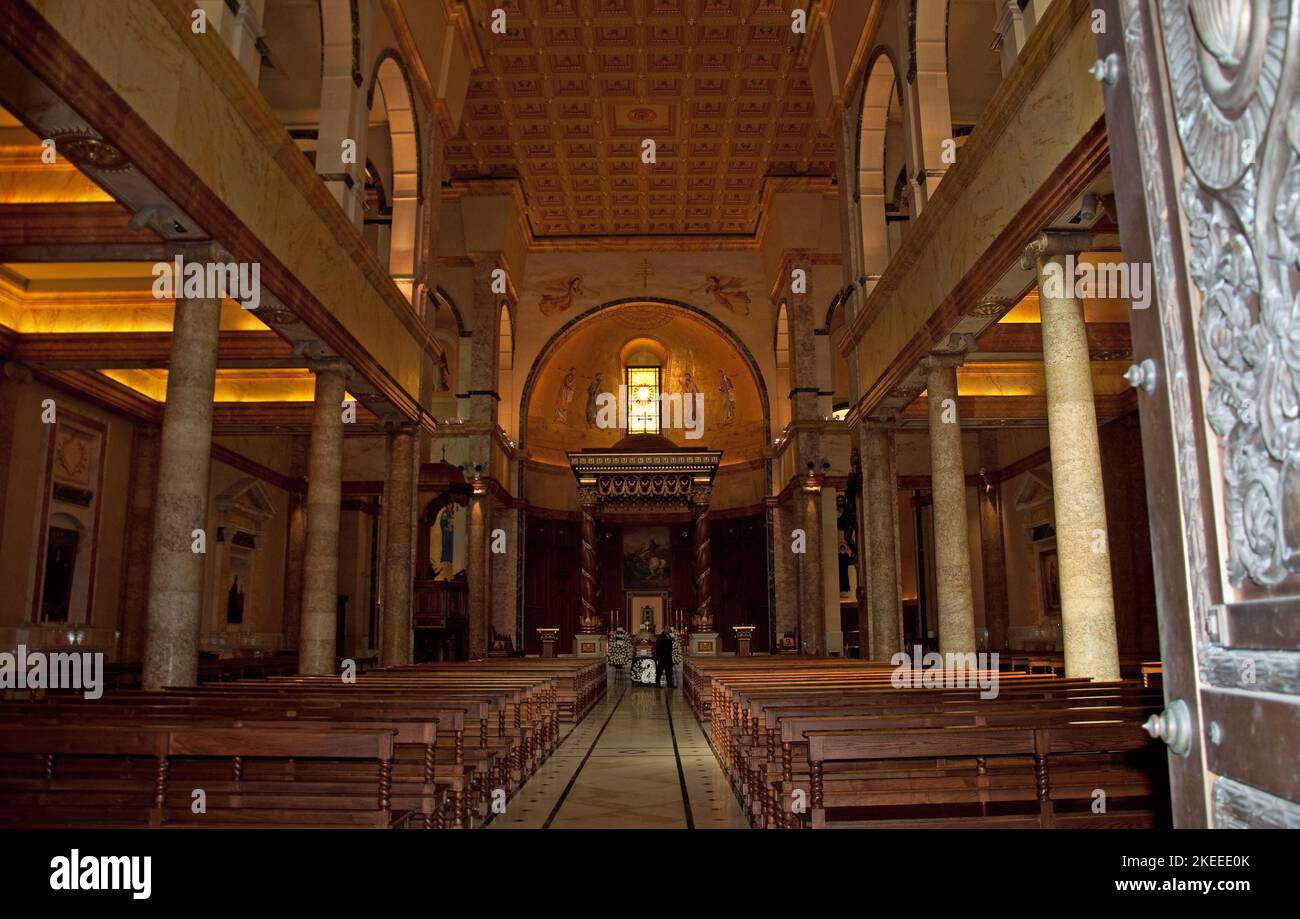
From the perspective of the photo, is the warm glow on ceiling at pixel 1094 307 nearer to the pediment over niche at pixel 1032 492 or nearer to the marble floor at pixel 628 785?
the pediment over niche at pixel 1032 492

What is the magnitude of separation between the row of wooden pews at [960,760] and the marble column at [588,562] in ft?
50.3

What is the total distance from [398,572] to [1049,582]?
1302 centimetres

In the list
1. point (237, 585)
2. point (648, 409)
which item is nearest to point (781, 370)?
point (648, 409)

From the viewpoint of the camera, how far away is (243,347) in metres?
12.4

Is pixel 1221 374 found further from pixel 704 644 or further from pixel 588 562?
pixel 588 562

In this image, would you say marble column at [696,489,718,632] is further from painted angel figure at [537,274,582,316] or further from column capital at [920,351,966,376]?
column capital at [920,351,966,376]

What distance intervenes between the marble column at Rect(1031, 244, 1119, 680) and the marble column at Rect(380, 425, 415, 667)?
9.89m

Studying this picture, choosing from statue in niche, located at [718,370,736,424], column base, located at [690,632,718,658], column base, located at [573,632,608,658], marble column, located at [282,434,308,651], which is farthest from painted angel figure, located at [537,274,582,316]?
column base, located at [690,632,718,658]

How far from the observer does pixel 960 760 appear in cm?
593

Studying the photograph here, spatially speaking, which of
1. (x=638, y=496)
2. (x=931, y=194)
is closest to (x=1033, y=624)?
(x=638, y=496)

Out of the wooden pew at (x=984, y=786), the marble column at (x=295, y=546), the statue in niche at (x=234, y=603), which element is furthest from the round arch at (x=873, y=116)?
the statue in niche at (x=234, y=603)

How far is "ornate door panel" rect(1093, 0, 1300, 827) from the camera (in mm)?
1659
